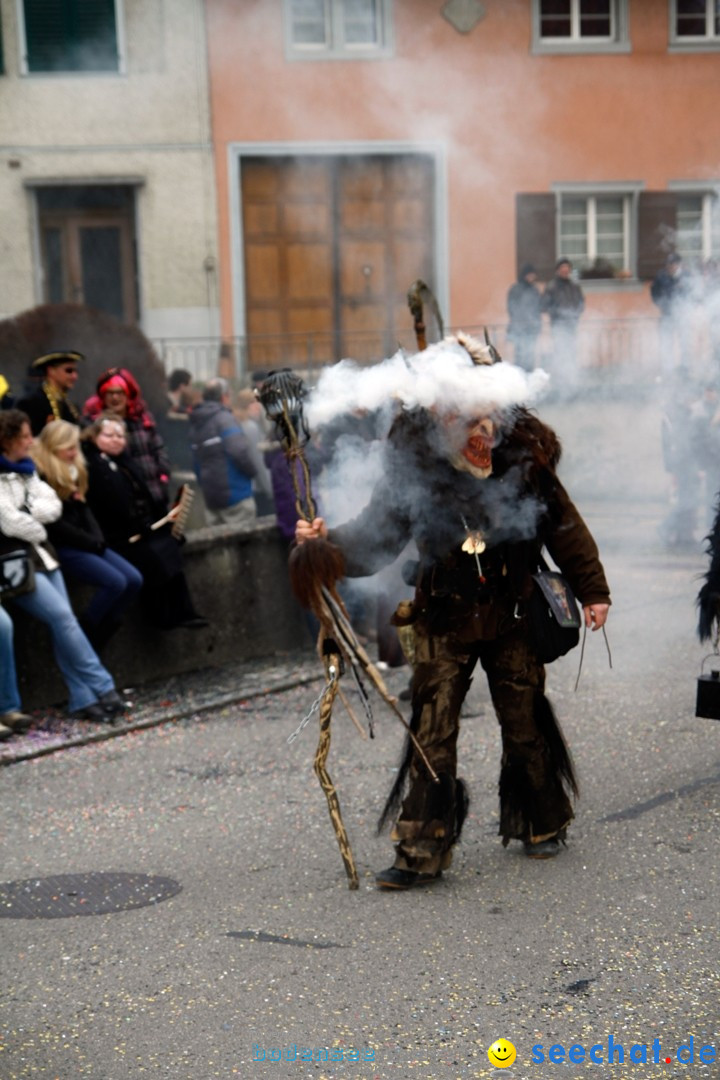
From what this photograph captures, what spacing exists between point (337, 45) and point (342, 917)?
10.8 m

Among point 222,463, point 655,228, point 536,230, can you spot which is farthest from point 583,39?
point 222,463

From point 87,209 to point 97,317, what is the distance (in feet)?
20.6

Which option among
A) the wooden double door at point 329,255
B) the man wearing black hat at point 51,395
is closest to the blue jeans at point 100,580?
the man wearing black hat at point 51,395

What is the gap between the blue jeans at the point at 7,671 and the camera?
723 centimetres

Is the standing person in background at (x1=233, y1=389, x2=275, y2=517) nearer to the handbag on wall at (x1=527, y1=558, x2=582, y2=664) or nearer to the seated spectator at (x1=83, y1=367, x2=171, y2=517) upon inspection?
the seated spectator at (x1=83, y1=367, x2=171, y2=517)

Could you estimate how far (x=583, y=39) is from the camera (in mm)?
15461

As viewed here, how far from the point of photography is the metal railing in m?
15.6

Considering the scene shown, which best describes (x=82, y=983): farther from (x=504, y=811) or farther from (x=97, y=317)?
(x=97, y=317)

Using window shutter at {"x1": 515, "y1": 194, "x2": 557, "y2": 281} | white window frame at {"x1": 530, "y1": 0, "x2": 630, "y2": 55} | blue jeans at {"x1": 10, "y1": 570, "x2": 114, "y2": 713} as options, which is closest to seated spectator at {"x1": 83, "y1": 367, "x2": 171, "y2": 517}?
blue jeans at {"x1": 10, "y1": 570, "x2": 114, "y2": 713}

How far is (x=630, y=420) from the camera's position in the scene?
48.5ft

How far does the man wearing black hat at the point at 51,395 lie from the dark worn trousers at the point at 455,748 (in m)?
4.07

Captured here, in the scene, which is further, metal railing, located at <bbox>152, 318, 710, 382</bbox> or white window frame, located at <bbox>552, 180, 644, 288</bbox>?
white window frame, located at <bbox>552, 180, 644, 288</bbox>

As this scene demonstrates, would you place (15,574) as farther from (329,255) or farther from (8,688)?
(329,255)

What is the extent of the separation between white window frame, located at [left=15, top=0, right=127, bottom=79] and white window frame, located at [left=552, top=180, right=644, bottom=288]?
5.18 m
